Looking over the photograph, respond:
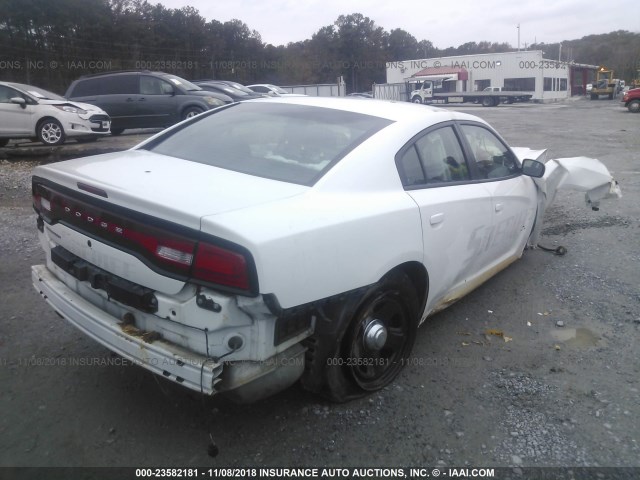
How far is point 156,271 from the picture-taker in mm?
2178

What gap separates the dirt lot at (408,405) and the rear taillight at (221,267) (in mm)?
701

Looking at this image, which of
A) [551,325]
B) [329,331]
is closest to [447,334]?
[551,325]

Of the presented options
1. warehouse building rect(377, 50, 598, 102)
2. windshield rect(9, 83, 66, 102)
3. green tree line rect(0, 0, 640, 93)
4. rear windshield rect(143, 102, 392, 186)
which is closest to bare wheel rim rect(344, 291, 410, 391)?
rear windshield rect(143, 102, 392, 186)

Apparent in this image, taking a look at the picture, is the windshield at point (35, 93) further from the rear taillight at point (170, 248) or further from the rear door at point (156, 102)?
the rear taillight at point (170, 248)

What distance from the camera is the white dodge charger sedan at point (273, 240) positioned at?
2092mm

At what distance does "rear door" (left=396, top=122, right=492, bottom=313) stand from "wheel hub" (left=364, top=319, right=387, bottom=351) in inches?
18.2

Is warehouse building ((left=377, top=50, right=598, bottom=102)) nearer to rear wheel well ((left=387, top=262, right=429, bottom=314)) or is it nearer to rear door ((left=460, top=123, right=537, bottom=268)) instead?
rear door ((left=460, top=123, right=537, bottom=268))

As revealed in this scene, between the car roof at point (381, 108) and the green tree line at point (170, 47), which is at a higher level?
the green tree line at point (170, 47)

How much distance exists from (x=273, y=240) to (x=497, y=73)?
58.7 m


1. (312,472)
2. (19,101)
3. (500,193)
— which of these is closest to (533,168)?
(500,193)

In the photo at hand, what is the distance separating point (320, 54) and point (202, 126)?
71258mm

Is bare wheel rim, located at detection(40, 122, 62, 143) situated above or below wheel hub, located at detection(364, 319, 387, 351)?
above

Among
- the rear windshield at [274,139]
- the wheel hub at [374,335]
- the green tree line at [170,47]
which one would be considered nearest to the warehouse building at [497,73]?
the green tree line at [170,47]

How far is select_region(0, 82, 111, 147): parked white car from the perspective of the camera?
10.8m
